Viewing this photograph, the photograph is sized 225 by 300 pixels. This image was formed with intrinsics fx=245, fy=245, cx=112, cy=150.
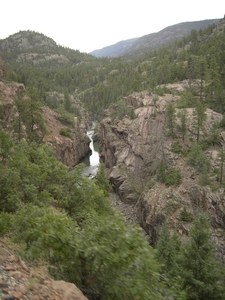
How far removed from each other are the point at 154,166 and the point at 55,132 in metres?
25.3

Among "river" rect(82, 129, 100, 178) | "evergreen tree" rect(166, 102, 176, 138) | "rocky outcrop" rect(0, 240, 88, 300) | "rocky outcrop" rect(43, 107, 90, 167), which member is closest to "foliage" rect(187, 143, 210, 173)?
"evergreen tree" rect(166, 102, 176, 138)

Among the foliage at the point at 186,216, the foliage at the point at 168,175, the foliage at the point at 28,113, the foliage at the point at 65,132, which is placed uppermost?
the foliage at the point at 28,113

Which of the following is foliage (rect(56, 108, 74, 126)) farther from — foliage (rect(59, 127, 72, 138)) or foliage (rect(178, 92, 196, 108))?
foliage (rect(178, 92, 196, 108))

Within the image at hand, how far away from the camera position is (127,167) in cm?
4925

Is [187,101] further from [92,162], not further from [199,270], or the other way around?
[199,270]

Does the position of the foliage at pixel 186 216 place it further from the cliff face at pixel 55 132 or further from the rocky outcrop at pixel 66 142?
the rocky outcrop at pixel 66 142

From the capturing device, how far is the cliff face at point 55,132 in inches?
1756

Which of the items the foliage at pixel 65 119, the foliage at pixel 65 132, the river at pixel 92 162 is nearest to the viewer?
the river at pixel 92 162

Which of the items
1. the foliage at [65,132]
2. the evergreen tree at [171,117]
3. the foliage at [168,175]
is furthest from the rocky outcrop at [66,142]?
the evergreen tree at [171,117]

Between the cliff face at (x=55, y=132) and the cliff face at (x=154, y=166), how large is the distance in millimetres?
7215

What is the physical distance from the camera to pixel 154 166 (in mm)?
44969

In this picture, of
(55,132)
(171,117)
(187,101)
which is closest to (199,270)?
(171,117)

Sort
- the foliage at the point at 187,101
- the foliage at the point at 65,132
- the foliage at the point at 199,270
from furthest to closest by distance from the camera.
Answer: the foliage at the point at 65,132, the foliage at the point at 187,101, the foliage at the point at 199,270

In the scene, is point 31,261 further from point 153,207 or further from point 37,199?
point 153,207
